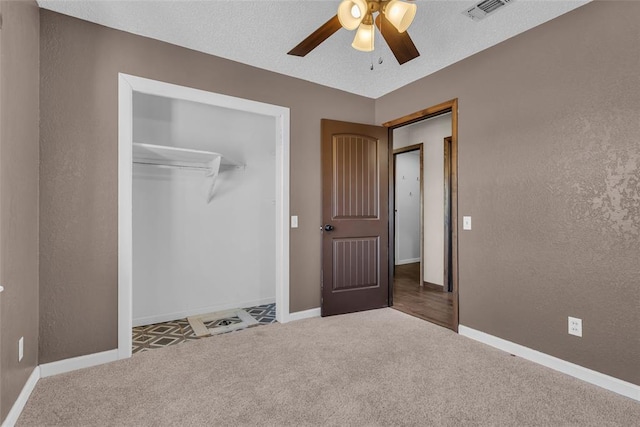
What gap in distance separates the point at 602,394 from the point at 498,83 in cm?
233

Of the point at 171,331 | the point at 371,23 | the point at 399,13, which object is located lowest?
the point at 171,331

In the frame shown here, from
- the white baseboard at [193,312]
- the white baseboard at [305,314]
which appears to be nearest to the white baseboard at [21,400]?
the white baseboard at [193,312]

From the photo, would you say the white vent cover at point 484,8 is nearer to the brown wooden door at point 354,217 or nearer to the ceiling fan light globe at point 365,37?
the ceiling fan light globe at point 365,37

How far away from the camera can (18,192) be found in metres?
1.80

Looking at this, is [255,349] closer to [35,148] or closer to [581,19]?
[35,148]

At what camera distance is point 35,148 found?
207cm

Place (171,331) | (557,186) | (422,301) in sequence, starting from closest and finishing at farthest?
(557,186)
(171,331)
(422,301)

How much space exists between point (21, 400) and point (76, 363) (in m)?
0.47

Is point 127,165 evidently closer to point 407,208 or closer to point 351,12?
point 351,12

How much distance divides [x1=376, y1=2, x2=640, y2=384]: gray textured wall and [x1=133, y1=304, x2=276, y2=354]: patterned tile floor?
2095mm

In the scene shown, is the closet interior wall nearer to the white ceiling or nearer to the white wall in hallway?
the white ceiling

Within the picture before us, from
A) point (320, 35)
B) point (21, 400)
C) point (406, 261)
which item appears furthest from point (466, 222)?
point (406, 261)

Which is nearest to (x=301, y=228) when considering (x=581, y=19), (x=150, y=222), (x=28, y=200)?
(x=150, y=222)

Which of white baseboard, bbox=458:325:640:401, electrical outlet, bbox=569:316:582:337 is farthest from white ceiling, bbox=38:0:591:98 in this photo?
white baseboard, bbox=458:325:640:401
